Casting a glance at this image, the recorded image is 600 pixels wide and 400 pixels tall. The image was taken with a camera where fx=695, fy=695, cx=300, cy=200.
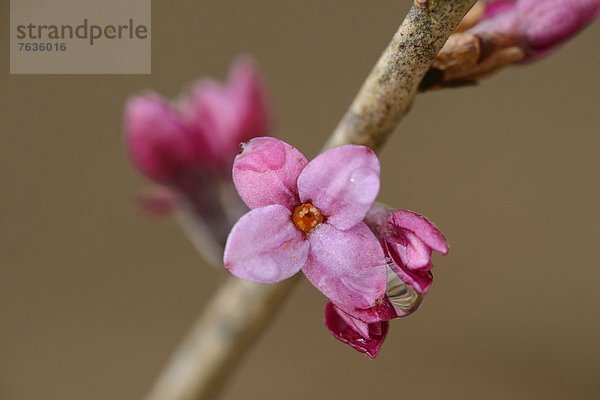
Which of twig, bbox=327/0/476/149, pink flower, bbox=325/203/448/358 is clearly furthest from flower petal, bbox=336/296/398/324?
twig, bbox=327/0/476/149

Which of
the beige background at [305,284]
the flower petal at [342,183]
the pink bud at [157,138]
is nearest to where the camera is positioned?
the flower petal at [342,183]

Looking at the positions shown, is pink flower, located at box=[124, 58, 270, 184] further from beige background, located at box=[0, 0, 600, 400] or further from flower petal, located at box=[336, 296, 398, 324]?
beige background, located at box=[0, 0, 600, 400]

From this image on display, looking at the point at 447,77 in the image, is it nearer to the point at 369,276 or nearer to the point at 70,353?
the point at 369,276

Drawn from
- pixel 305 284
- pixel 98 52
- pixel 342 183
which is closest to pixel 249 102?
pixel 98 52

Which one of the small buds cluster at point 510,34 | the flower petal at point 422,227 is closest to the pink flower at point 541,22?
the small buds cluster at point 510,34

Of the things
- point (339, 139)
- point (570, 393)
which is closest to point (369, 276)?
point (339, 139)

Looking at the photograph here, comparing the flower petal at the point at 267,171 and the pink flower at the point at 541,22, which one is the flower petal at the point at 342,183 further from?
the pink flower at the point at 541,22
